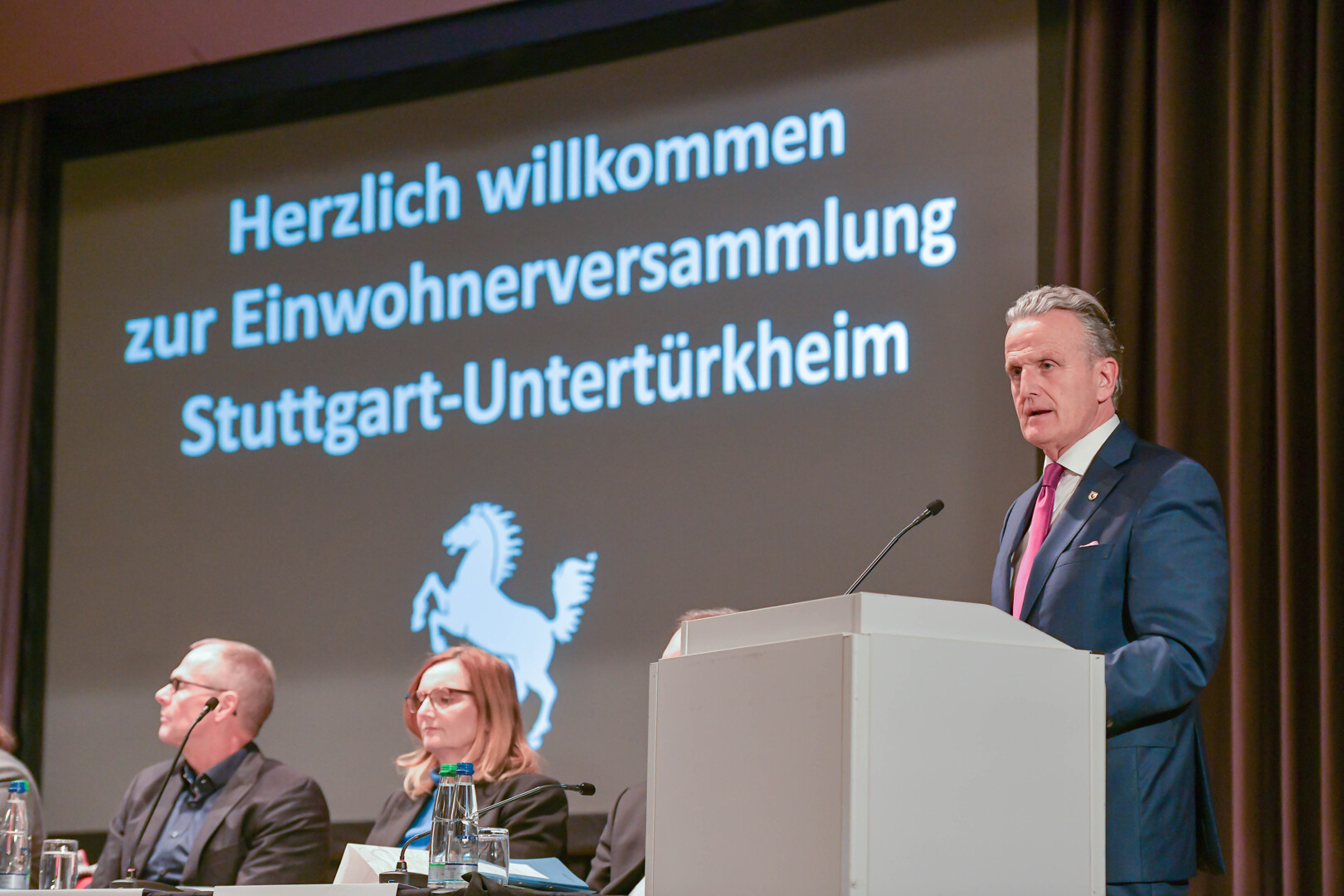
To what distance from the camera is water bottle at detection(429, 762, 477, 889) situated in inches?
102

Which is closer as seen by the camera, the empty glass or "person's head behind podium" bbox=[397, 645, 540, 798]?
the empty glass

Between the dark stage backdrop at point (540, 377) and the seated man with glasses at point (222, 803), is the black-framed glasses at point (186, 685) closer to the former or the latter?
the seated man with glasses at point (222, 803)

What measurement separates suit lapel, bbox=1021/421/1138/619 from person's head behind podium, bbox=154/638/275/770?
2577 mm

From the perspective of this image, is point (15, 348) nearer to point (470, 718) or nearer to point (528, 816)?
point (470, 718)

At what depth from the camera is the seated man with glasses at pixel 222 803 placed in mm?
3811

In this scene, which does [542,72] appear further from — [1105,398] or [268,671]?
[1105,398]

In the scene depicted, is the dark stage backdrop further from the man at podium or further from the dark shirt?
the man at podium

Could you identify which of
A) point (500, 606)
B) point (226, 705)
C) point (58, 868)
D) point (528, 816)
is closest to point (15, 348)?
point (226, 705)

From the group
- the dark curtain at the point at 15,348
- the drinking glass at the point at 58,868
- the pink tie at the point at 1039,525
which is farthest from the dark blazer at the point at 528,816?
the dark curtain at the point at 15,348

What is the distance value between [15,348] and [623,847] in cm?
331

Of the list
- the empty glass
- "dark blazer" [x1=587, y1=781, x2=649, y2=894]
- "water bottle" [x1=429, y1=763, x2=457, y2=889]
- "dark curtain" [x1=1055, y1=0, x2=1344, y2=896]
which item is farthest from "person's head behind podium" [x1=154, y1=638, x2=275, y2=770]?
"dark curtain" [x1=1055, y1=0, x2=1344, y2=896]

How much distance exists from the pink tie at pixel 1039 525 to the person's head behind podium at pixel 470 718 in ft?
5.98

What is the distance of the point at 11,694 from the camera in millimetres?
5320

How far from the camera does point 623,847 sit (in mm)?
3490
